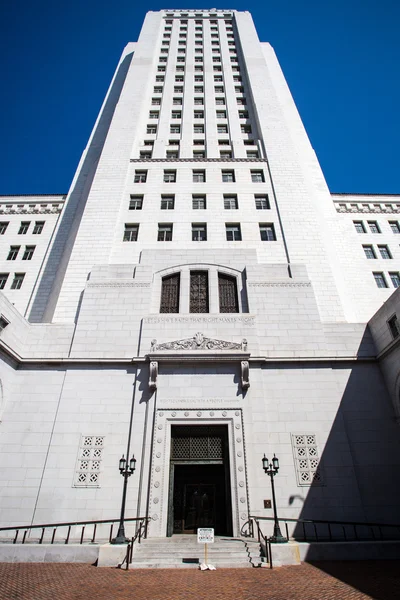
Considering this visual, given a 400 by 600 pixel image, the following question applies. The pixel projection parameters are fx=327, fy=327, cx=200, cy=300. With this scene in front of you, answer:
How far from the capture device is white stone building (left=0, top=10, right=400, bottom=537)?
1381 cm

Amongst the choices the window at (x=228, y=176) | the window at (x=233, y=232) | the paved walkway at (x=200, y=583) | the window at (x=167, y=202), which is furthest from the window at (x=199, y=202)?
the paved walkway at (x=200, y=583)

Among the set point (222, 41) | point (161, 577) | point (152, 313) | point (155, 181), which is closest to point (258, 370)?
point (152, 313)

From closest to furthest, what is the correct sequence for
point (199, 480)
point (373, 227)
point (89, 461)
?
point (89, 461) → point (199, 480) → point (373, 227)

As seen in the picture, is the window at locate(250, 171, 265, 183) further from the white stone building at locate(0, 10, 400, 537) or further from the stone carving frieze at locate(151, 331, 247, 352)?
the stone carving frieze at locate(151, 331, 247, 352)

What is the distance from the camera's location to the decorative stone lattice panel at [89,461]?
13.8 meters

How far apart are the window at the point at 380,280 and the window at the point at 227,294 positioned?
13367mm

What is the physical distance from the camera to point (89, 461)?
14.2 metres

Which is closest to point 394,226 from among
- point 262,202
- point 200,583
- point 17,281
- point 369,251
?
point 369,251

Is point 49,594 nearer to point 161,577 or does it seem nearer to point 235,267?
point 161,577

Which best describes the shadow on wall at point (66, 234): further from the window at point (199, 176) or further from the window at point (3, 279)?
the window at point (199, 176)

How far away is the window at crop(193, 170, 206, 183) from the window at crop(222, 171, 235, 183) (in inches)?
64.5

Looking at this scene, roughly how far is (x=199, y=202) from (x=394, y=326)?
52.1 ft

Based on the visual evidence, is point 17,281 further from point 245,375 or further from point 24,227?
point 245,375

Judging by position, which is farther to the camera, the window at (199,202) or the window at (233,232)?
the window at (199,202)
